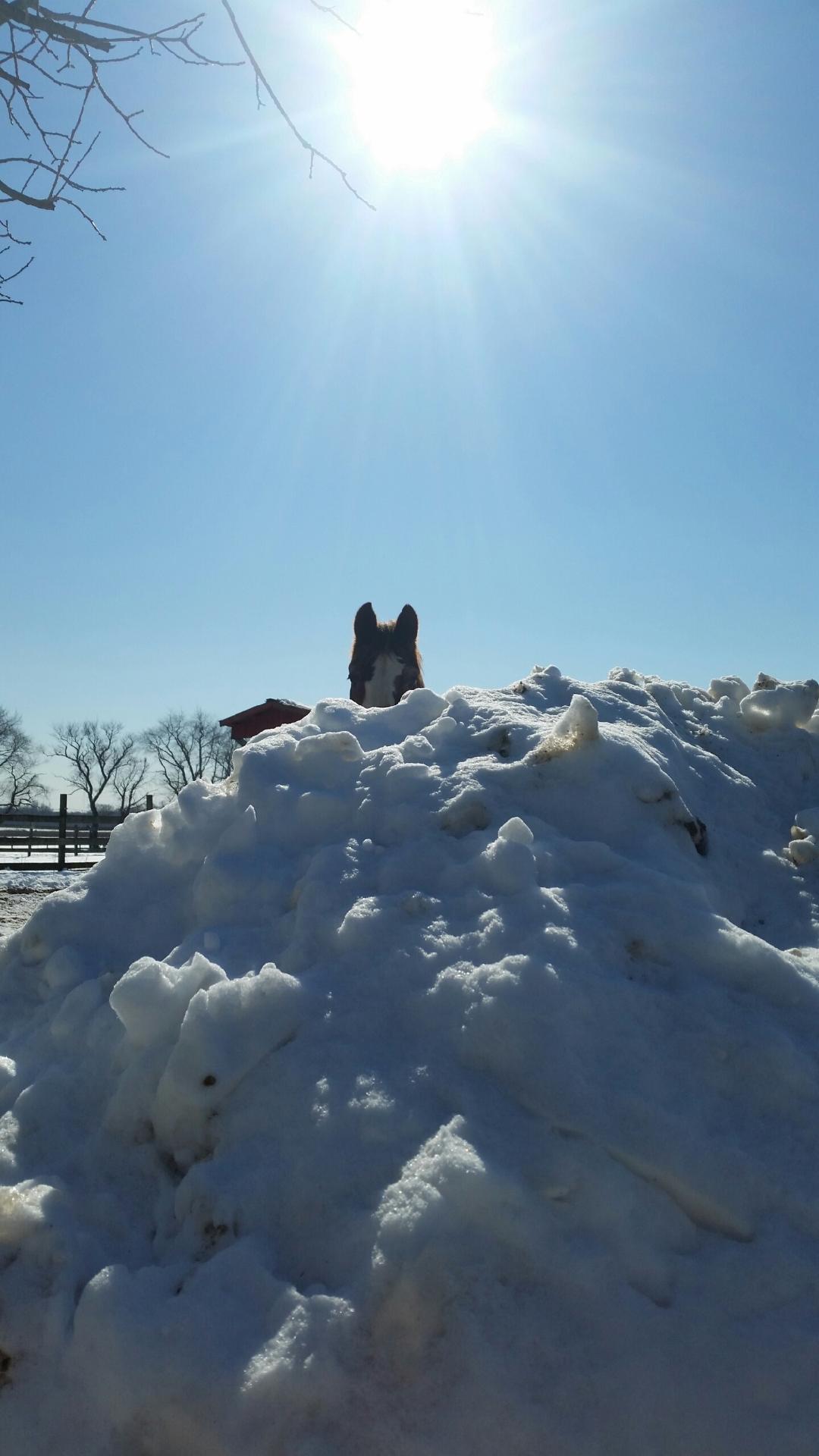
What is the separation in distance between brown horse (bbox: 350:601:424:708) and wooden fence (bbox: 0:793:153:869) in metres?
2.55

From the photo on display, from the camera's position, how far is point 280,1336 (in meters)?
1.40

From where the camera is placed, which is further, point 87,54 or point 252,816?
point 87,54

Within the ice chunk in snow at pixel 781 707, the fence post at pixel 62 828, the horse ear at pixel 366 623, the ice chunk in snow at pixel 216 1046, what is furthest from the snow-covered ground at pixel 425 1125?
the fence post at pixel 62 828

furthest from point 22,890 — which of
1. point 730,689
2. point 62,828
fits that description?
point 730,689

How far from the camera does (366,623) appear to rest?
7.07 meters

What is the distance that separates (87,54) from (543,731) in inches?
115

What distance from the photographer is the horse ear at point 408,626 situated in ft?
23.0

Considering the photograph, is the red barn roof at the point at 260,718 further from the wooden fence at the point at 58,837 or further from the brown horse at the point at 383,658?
the brown horse at the point at 383,658

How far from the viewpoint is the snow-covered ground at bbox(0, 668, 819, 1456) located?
1.35 meters

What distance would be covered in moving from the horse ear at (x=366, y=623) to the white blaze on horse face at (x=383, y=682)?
24cm

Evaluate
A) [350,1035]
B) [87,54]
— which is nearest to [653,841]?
[350,1035]

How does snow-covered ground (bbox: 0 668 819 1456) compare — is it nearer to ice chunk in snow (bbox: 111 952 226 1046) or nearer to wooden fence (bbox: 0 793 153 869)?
ice chunk in snow (bbox: 111 952 226 1046)

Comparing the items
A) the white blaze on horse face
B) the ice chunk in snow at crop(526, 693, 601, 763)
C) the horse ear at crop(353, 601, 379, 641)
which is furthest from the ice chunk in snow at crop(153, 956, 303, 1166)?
the horse ear at crop(353, 601, 379, 641)

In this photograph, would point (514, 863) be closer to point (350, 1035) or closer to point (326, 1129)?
point (350, 1035)
